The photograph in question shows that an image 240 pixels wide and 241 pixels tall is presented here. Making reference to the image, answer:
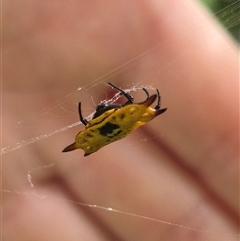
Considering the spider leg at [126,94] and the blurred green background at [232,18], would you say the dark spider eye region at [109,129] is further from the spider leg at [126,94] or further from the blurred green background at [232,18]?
the blurred green background at [232,18]

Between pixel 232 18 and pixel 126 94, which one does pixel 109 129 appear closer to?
pixel 126 94

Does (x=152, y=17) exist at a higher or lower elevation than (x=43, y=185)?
higher

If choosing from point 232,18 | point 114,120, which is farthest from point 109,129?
point 232,18

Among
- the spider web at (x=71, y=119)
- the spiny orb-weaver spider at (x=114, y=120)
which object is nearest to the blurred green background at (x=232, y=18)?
the spider web at (x=71, y=119)

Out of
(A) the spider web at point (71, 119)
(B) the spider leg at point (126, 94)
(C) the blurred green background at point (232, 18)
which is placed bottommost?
(A) the spider web at point (71, 119)

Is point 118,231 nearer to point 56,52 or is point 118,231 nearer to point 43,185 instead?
point 43,185

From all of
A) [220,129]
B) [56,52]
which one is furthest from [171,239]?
[56,52]

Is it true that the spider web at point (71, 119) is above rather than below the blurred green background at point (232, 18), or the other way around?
below
